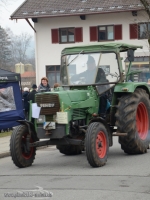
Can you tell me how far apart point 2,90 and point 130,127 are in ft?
30.0

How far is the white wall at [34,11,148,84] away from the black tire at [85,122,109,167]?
106ft

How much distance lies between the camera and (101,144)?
1149 centimetres

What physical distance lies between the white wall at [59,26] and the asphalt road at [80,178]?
1240 inches

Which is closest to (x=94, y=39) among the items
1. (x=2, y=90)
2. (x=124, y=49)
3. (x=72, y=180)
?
(x=2, y=90)

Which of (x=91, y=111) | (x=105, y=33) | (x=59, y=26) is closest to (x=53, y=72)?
(x=59, y=26)

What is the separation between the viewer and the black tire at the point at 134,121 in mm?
12227

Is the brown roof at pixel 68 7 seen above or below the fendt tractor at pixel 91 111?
above

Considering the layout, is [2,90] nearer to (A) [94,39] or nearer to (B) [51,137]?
(B) [51,137]

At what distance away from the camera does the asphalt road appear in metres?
8.59

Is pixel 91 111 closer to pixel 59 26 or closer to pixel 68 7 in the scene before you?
pixel 68 7

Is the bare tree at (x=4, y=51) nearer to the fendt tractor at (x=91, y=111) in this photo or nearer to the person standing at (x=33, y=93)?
the person standing at (x=33, y=93)

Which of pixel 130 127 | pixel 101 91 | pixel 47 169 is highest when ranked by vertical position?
pixel 101 91

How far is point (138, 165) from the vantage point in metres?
11.3

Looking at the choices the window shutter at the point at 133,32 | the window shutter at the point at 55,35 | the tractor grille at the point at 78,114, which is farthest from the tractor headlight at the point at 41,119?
the window shutter at the point at 55,35
